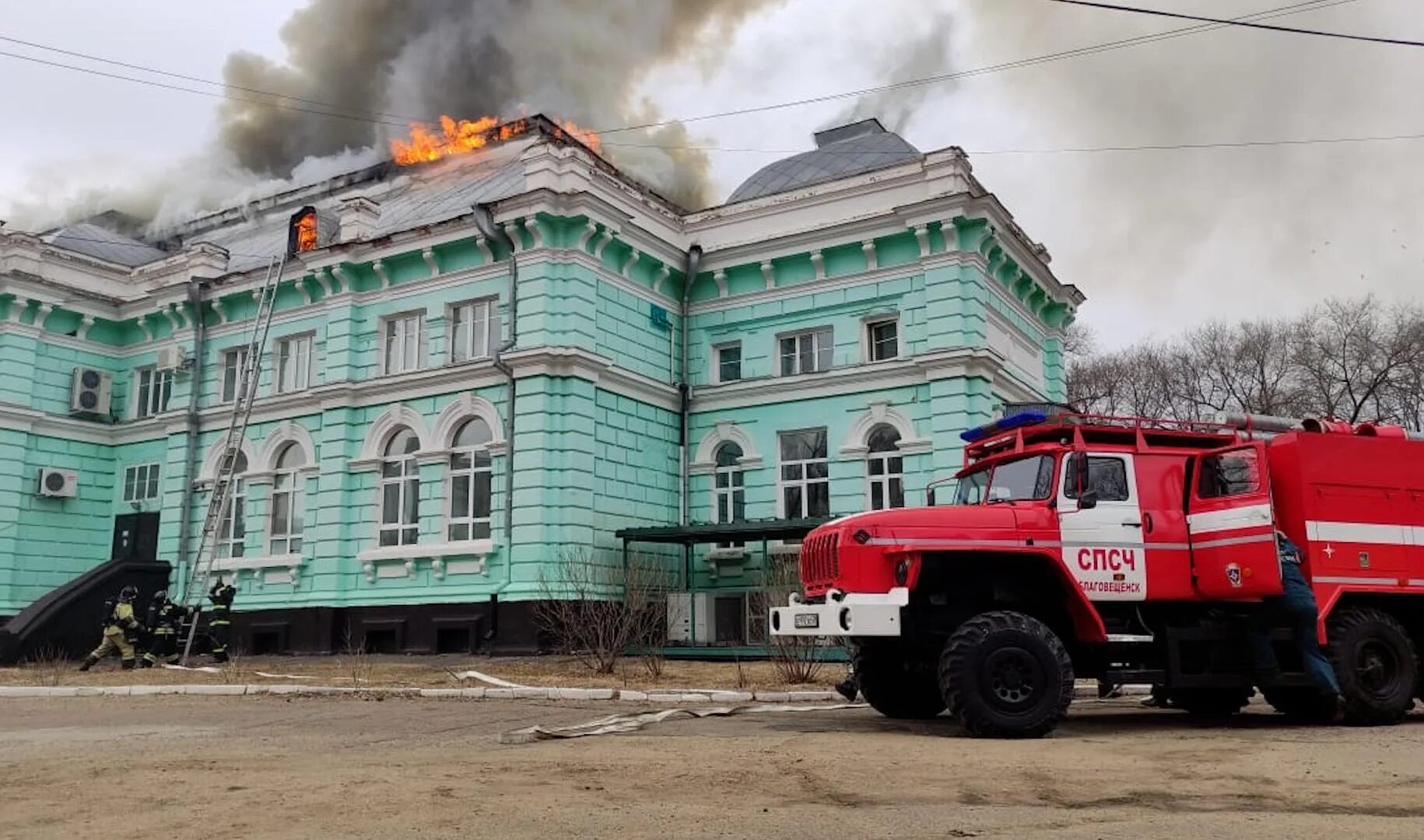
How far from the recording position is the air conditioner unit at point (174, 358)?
2708 centimetres

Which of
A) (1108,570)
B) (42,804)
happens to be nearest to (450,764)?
(42,804)

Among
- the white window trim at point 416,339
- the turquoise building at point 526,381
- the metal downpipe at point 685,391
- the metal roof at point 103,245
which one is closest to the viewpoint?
the turquoise building at point 526,381

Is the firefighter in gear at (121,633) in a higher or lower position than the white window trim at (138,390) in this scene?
lower

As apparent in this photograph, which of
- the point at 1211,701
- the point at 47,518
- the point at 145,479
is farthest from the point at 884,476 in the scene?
the point at 47,518

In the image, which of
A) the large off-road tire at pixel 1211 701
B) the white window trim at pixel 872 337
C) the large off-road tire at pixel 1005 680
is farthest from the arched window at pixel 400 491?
the large off-road tire at pixel 1005 680

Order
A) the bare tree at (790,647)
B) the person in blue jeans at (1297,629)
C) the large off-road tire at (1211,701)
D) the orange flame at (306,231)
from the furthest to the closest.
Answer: the orange flame at (306,231) → the bare tree at (790,647) → the large off-road tire at (1211,701) → the person in blue jeans at (1297,629)

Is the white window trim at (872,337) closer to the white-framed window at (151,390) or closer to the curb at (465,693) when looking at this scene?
the curb at (465,693)

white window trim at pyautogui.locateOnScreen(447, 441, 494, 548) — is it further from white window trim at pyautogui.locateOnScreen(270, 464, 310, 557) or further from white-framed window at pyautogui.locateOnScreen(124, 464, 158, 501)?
white-framed window at pyautogui.locateOnScreen(124, 464, 158, 501)

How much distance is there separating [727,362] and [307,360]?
9697 millimetres

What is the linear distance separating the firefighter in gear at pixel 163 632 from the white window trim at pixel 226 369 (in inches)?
265

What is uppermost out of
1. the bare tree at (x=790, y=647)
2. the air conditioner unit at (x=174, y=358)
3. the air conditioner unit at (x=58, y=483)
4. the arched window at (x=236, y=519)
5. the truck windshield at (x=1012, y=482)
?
the air conditioner unit at (x=174, y=358)

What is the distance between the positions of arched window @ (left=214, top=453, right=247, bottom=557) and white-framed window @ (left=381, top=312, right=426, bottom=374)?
Result: 4659 millimetres

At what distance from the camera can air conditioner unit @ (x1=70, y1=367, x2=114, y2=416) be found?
27.9 metres

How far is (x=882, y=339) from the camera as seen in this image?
74.7 feet
